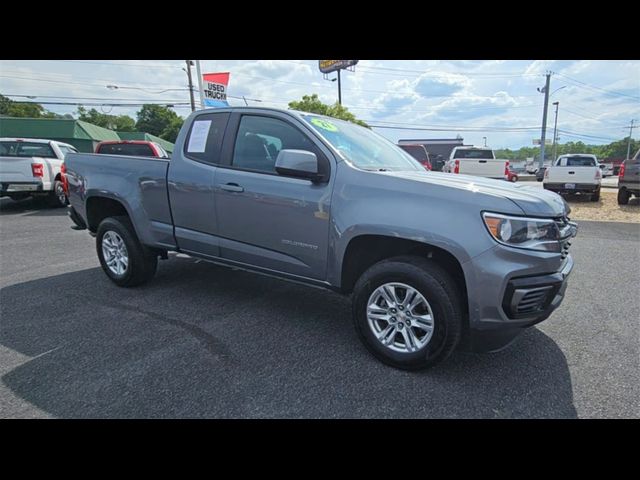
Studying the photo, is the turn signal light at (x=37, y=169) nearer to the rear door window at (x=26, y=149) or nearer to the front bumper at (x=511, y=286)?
the rear door window at (x=26, y=149)

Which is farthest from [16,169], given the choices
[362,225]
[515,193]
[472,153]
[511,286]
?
[472,153]

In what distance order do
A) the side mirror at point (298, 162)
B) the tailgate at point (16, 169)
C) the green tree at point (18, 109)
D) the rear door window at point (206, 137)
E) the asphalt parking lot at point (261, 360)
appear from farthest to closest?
1. the green tree at point (18, 109)
2. the tailgate at point (16, 169)
3. the rear door window at point (206, 137)
4. the side mirror at point (298, 162)
5. the asphalt parking lot at point (261, 360)

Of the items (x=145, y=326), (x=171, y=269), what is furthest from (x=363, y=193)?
(x=171, y=269)

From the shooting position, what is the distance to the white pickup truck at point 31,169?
9.83 meters

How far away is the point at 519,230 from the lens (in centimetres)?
240

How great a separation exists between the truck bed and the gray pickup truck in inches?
0.7

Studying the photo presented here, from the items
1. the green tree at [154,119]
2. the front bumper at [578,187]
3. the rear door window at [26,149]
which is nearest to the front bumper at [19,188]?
the rear door window at [26,149]

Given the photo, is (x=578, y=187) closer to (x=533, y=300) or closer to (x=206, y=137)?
(x=533, y=300)

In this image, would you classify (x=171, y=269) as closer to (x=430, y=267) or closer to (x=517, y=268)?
(x=430, y=267)

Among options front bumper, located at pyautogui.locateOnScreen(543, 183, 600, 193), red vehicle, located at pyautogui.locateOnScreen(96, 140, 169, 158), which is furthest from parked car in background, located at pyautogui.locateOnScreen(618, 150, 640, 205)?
red vehicle, located at pyautogui.locateOnScreen(96, 140, 169, 158)

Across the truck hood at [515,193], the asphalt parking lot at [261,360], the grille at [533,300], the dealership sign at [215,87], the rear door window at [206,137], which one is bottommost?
the asphalt parking lot at [261,360]

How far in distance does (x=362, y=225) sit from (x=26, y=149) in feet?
39.1

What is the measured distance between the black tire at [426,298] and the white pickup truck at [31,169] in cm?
1025

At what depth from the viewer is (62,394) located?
2.45 metres
